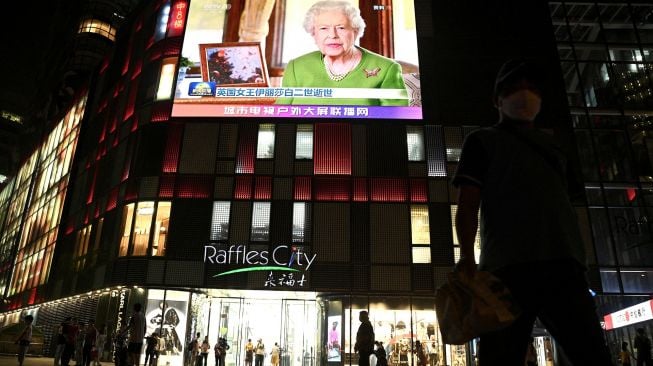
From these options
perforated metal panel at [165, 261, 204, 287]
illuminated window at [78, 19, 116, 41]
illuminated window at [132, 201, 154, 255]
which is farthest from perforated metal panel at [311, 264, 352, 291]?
illuminated window at [78, 19, 116, 41]

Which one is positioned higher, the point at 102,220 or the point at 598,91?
the point at 598,91

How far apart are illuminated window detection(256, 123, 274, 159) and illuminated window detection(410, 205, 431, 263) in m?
6.70

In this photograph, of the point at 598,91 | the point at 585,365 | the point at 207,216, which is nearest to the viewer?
the point at 585,365

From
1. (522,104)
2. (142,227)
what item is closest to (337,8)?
(142,227)

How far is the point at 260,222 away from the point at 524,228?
61.0 ft

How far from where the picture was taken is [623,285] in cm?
2073

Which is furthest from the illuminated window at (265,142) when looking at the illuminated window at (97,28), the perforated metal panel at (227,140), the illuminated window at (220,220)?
the illuminated window at (97,28)

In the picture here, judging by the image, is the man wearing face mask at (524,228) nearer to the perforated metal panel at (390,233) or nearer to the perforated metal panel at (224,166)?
the perforated metal panel at (390,233)

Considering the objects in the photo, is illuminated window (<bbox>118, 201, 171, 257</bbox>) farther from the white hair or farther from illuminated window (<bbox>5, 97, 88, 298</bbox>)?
the white hair

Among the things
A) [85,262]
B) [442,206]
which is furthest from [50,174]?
[442,206]

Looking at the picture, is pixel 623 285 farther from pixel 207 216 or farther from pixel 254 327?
pixel 207 216

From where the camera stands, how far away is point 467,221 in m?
2.17

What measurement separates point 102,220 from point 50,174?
15.3m

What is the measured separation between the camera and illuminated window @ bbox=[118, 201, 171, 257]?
20.2 m
